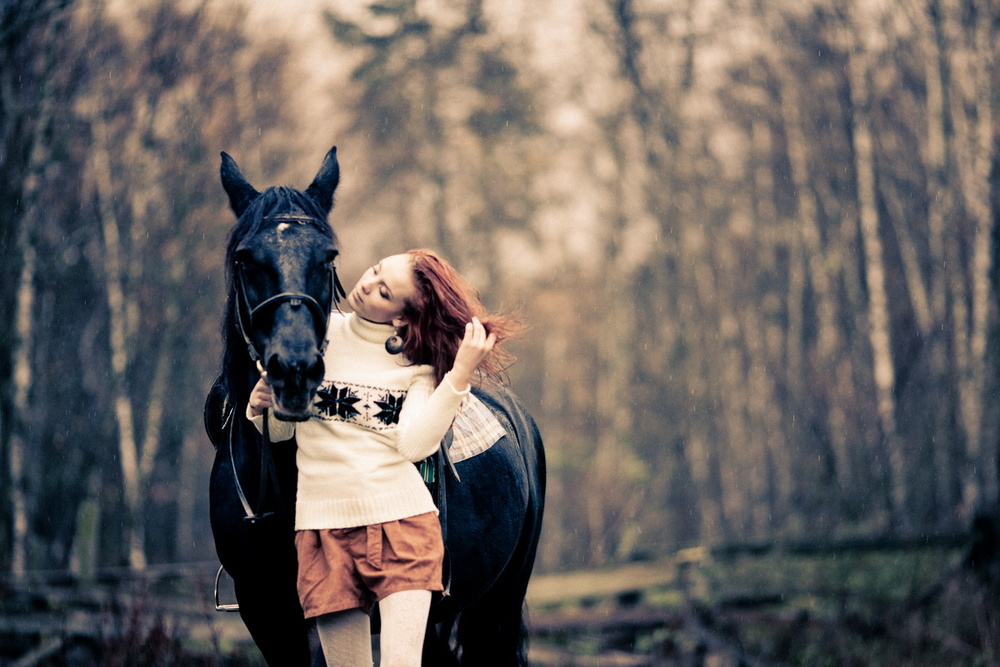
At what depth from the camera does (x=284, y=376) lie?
2.86 meters

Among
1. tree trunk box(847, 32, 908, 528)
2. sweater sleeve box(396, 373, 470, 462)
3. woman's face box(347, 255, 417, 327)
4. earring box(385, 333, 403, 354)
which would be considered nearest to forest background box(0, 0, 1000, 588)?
tree trunk box(847, 32, 908, 528)

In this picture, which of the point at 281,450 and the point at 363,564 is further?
the point at 281,450

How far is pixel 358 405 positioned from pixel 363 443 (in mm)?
112

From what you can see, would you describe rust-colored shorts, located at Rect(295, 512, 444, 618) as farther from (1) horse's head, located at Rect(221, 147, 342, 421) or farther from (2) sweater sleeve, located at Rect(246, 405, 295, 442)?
(1) horse's head, located at Rect(221, 147, 342, 421)

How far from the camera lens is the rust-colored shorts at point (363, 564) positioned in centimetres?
316

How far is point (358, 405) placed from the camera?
3281 millimetres

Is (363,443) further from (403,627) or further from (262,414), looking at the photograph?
(403,627)

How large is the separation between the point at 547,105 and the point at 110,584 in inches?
554

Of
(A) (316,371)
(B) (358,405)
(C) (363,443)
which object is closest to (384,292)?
(B) (358,405)

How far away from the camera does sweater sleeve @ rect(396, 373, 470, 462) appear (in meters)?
3.23

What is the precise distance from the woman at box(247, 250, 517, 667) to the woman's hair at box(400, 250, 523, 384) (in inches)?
1.0

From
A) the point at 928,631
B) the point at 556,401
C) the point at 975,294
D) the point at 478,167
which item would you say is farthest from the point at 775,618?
the point at 556,401

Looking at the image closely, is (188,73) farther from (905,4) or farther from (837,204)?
(837,204)

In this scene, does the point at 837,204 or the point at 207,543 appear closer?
the point at 837,204
